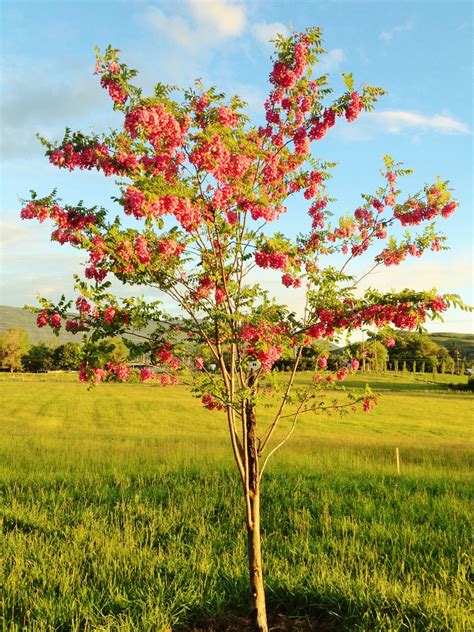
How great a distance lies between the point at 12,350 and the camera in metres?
131

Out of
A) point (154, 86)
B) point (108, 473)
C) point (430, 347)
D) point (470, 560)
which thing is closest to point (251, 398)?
point (154, 86)

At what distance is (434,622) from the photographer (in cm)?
559

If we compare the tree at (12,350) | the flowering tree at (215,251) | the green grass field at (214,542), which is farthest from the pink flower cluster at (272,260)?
the tree at (12,350)

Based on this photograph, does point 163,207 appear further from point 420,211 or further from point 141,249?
point 420,211

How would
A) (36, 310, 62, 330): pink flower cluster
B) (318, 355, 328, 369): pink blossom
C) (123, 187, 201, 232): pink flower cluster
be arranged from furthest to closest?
(318, 355, 328, 369): pink blossom < (36, 310, 62, 330): pink flower cluster < (123, 187, 201, 232): pink flower cluster

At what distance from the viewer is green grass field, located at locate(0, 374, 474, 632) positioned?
5.98m

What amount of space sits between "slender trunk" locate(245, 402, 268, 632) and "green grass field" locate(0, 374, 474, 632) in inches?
34.4

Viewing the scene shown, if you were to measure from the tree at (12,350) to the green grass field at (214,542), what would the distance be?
403 ft

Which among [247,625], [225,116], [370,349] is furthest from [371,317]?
[247,625]

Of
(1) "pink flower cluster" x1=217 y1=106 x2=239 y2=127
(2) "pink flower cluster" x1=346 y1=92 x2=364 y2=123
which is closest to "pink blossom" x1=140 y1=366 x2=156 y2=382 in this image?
(1) "pink flower cluster" x1=217 y1=106 x2=239 y2=127

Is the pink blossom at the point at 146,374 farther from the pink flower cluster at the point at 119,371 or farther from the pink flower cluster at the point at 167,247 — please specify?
the pink flower cluster at the point at 167,247

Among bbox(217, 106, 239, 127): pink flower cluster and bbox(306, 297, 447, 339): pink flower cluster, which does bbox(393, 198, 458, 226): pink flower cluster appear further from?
bbox(217, 106, 239, 127): pink flower cluster

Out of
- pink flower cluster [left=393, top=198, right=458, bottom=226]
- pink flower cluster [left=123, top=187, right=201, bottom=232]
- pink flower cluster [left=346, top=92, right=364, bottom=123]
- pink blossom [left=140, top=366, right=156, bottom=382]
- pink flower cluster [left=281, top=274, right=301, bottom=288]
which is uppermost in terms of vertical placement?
pink flower cluster [left=346, top=92, right=364, bottom=123]

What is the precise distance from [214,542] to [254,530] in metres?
3.37
